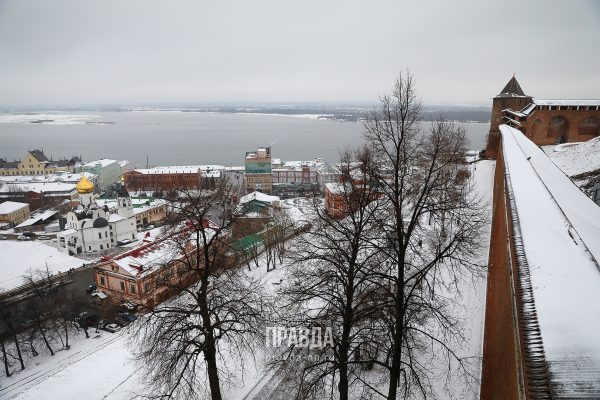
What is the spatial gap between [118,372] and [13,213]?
→ 37.8 metres

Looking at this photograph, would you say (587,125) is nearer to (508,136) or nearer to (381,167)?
(508,136)

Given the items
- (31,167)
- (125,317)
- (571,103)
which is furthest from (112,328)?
(31,167)

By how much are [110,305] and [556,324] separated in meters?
20.1

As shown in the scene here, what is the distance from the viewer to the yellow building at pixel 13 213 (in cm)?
4034

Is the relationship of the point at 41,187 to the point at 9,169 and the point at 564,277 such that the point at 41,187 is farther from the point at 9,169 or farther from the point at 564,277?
the point at 564,277

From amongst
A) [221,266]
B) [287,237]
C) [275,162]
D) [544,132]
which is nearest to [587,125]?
[544,132]

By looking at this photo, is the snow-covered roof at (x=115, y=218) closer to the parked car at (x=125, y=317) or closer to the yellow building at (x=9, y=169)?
the parked car at (x=125, y=317)

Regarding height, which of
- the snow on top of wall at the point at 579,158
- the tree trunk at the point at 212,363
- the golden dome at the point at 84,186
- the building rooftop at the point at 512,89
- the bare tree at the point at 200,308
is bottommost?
the golden dome at the point at 84,186

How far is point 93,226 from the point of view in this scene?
31.6 m

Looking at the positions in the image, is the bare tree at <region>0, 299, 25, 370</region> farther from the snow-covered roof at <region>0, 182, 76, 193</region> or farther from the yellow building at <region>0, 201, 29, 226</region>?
the snow-covered roof at <region>0, 182, 76, 193</region>

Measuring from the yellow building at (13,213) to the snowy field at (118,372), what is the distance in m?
31.1

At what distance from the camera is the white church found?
1229 inches

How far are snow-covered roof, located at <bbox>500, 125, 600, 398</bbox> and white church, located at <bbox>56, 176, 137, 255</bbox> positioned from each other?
103 feet

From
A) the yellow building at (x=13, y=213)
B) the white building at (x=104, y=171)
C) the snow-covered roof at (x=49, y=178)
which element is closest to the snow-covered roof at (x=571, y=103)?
the yellow building at (x=13, y=213)
